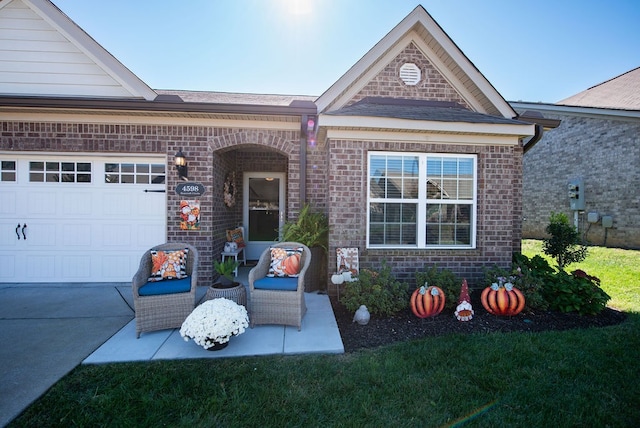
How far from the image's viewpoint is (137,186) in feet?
20.0

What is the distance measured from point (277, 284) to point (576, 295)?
464 cm

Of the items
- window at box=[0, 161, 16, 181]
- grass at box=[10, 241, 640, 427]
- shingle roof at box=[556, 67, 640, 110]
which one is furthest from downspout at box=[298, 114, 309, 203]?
shingle roof at box=[556, 67, 640, 110]

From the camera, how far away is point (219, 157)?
6445 mm

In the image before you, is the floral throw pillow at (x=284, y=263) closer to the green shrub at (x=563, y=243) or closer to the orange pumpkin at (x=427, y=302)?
the orange pumpkin at (x=427, y=302)

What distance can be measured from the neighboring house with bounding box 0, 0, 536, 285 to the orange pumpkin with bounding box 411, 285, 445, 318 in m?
1.07

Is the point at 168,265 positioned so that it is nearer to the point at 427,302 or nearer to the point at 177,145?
the point at 177,145

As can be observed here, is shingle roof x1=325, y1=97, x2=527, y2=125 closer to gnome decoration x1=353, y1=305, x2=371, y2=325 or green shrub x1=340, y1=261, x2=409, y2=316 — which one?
green shrub x1=340, y1=261, x2=409, y2=316

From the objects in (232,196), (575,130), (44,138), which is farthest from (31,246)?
(575,130)

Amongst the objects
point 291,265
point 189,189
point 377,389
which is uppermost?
point 189,189

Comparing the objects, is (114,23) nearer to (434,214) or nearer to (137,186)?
(137,186)

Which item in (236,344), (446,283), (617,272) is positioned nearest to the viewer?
(236,344)

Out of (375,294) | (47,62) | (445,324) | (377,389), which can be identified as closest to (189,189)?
(47,62)

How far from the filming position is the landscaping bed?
12.7 feet

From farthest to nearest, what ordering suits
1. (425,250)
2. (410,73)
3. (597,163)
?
(597,163)
(410,73)
(425,250)
